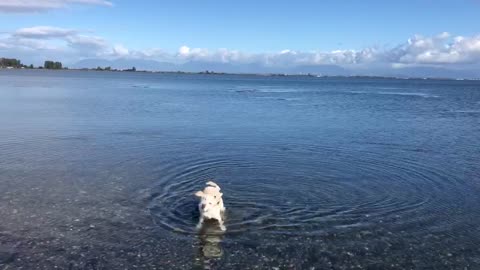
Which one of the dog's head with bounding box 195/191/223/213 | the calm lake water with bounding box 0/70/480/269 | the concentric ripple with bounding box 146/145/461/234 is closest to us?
the calm lake water with bounding box 0/70/480/269

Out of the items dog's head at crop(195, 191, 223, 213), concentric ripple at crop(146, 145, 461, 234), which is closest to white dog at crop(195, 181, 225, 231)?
dog's head at crop(195, 191, 223, 213)

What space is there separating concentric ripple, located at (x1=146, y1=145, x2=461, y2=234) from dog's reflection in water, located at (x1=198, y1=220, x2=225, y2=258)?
17.6 inches

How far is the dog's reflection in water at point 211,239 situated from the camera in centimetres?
1362

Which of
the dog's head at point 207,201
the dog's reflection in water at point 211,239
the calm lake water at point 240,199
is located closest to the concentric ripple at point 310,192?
the calm lake water at point 240,199

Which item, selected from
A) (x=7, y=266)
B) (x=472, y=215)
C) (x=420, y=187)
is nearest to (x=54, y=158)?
(x=7, y=266)

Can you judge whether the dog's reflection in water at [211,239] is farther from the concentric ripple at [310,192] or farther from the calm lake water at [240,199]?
the concentric ripple at [310,192]

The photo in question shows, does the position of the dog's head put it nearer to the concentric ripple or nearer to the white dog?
the white dog

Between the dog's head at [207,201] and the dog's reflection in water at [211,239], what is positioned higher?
the dog's head at [207,201]

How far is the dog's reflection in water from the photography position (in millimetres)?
13625

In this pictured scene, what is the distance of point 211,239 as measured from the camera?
14.6 meters

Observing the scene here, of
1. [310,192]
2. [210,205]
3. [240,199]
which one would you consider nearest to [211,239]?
[210,205]

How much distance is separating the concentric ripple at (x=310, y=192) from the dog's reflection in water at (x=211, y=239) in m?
0.45

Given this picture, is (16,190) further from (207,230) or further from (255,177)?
(255,177)

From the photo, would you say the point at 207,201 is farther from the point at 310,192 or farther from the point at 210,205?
the point at 310,192
